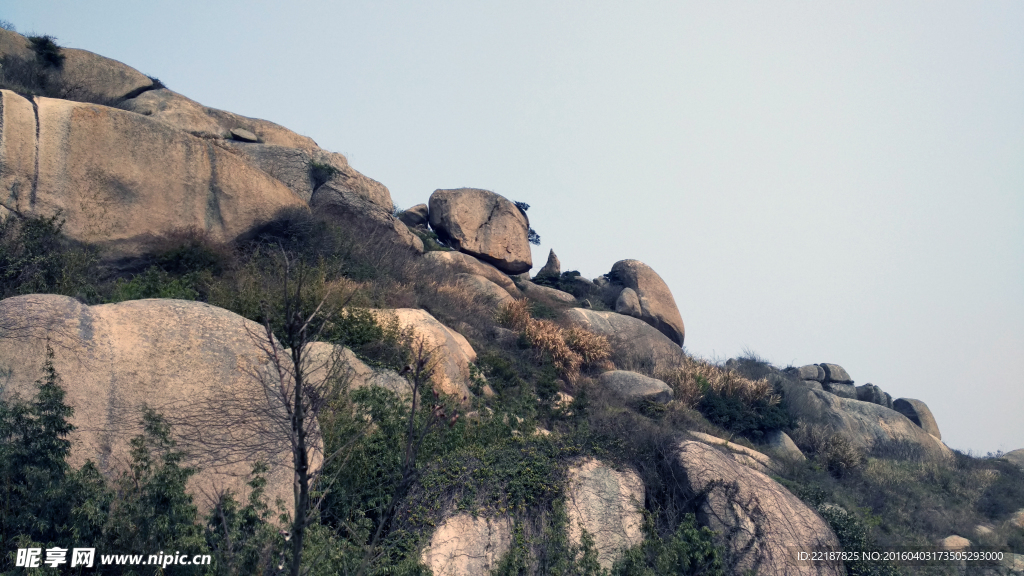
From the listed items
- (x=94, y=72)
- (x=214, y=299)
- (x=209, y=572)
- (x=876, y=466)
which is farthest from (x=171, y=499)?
(x=94, y=72)

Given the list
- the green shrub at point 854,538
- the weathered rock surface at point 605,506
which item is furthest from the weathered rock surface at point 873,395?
the weathered rock surface at point 605,506

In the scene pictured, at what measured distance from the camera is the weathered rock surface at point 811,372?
25.6 metres

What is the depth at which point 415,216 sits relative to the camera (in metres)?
25.5

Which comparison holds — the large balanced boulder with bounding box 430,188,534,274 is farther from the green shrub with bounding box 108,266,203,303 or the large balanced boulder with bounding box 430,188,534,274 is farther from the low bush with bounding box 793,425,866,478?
the green shrub with bounding box 108,266,203,303

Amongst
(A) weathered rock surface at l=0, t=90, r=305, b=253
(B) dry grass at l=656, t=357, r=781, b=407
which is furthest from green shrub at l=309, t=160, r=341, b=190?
(B) dry grass at l=656, t=357, r=781, b=407

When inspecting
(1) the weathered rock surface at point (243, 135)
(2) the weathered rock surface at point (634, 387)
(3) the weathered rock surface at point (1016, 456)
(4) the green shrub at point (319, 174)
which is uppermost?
(1) the weathered rock surface at point (243, 135)

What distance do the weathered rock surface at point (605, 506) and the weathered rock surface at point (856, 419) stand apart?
11.1 m

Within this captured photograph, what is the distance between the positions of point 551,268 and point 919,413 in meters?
16.3

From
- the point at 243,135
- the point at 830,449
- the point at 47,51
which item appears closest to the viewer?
the point at 830,449

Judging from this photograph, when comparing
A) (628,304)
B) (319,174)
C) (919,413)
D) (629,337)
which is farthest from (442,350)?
(919,413)

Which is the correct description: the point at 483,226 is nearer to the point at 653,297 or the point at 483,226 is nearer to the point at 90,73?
the point at 653,297

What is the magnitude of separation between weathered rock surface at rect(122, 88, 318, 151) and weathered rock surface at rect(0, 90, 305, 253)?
5195mm

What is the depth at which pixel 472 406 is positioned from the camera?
10.7m

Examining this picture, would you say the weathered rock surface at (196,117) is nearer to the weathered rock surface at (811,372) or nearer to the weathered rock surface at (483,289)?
the weathered rock surface at (483,289)
